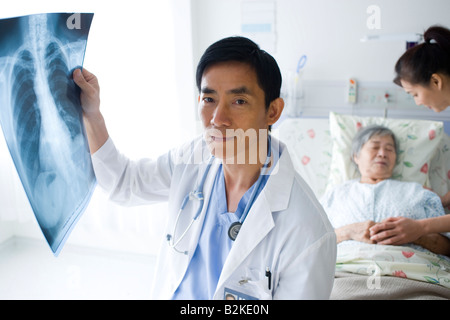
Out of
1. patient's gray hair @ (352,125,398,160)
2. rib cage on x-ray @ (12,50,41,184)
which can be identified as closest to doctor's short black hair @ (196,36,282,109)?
rib cage on x-ray @ (12,50,41,184)

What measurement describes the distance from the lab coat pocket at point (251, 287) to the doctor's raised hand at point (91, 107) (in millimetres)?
571

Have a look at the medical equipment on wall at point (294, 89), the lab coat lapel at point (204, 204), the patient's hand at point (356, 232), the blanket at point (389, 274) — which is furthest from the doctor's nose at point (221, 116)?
the medical equipment on wall at point (294, 89)

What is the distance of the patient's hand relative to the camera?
1.67 meters

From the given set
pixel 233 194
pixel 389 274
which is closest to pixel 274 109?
pixel 233 194

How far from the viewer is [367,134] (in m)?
2.10

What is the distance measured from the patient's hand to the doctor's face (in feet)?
2.60

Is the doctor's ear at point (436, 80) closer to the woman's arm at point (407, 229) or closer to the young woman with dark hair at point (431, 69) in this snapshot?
the young woman with dark hair at point (431, 69)

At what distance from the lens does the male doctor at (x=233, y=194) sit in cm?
105

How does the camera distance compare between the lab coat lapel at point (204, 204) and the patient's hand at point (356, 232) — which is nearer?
the lab coat lapel at point (204, 204)

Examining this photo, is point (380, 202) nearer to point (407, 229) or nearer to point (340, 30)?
point (407, 229)

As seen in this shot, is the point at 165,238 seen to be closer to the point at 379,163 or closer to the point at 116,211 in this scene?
the point at 379,163

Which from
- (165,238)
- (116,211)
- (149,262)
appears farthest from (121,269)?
(165,238)

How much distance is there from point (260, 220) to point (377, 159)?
1152 millimetres
